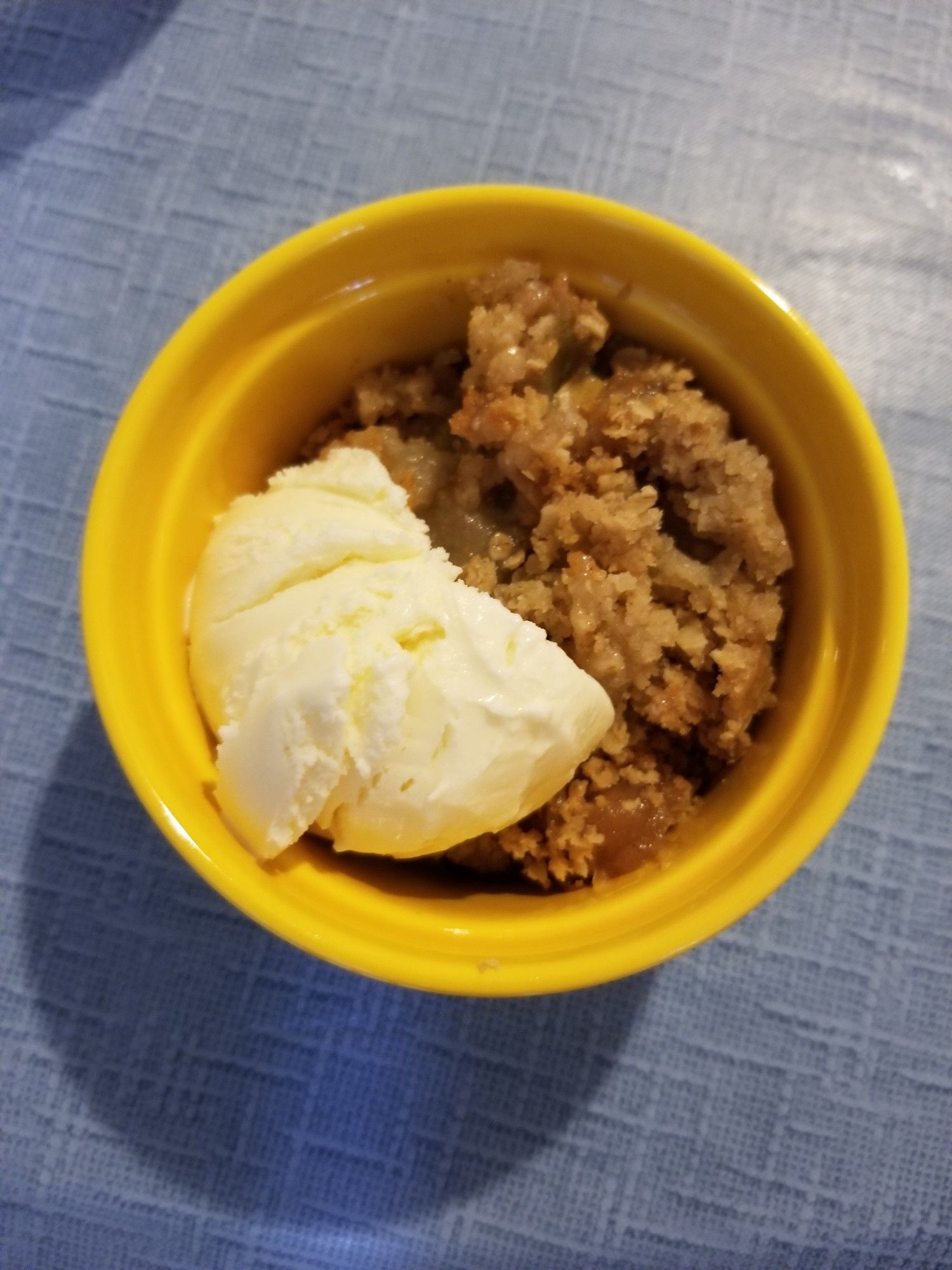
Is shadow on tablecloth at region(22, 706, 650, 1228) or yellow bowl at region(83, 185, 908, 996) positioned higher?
yellow bowl at region(83, 185, 908, 996)

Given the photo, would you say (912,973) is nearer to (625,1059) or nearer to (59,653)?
(625,1059)

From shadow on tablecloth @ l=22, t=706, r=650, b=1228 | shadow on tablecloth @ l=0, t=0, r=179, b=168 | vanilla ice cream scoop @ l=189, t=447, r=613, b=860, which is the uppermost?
shadow on tablecloth @ l=0, t=0, r=179, b=168

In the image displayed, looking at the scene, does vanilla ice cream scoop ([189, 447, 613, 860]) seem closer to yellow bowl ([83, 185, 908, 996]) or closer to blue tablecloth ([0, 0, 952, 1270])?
yellow bowl ([83, 185, 908, 996])

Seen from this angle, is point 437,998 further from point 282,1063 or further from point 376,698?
point 376,698

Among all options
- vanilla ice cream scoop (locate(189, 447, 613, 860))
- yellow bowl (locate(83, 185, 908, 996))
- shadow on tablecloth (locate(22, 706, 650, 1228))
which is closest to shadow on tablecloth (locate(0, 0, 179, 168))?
yellow bowl (locate(83, 185, 908, 996))

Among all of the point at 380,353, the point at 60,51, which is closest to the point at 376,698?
the point at 380,353

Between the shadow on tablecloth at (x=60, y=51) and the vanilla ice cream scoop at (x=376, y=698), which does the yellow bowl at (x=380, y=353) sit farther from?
the shadow on tablecloth at (x=60, y=51)

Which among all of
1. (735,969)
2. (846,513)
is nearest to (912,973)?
(735,969)

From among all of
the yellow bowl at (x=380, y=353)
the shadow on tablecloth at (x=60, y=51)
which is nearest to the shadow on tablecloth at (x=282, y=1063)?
the yellow bowl at (x=380, y=353)

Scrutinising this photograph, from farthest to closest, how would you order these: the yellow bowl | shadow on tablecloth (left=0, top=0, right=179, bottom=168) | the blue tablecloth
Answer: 1. shadow on tablecloth (left=0, top=0, right=179, bottom=168)
2. the blue tablecloth
3. the yellow bowl
